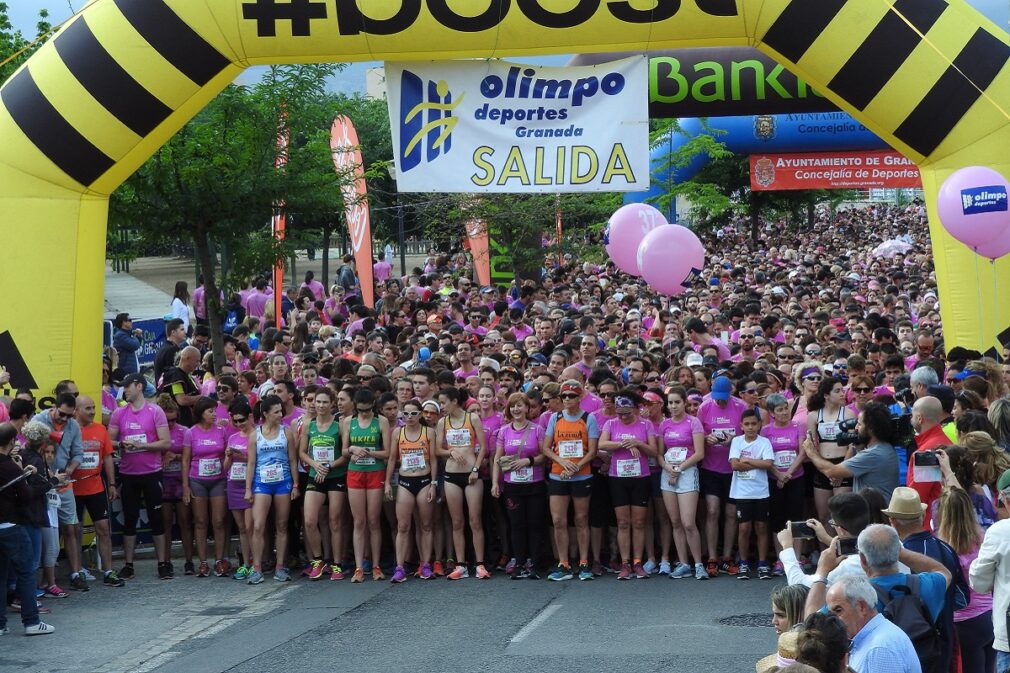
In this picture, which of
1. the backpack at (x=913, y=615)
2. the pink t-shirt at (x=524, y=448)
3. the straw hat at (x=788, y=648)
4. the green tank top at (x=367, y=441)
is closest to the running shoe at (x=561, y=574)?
the pink t-shirt at (x=524, y=448)

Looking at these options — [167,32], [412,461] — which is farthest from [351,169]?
[412,461]

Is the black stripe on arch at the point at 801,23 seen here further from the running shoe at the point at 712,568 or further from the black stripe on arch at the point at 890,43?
the running shoe at the point at 712,568

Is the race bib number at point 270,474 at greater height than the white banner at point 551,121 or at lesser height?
lesser

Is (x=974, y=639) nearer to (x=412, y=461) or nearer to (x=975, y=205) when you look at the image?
(x=975, y=205)

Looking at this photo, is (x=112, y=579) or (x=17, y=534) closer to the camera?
(x=17, y=534)

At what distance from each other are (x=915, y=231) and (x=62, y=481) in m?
42.3

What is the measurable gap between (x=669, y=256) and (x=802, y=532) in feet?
28.6

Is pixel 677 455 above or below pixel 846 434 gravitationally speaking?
below

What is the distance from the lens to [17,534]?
30.3 feet

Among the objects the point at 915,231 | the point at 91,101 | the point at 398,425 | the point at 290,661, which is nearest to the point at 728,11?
the point at 398,425

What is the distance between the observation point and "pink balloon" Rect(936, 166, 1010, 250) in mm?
9633

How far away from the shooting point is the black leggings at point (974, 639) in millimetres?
6234

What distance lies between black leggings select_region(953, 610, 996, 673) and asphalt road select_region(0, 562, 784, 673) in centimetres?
164

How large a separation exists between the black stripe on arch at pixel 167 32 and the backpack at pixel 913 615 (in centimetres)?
697
